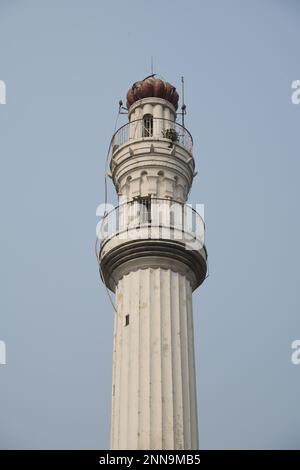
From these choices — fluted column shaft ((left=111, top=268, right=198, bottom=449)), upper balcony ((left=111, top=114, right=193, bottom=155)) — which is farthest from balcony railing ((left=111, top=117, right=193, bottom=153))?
fluted column shaft ((left=111, top=268, right=198, bottom=449))

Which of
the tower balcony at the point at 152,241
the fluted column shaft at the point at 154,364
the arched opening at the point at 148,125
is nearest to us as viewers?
the fluted column shaft at the point at 154,364

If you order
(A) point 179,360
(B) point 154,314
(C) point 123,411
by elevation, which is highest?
(B) point 154,314

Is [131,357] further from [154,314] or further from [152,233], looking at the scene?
[152,233]

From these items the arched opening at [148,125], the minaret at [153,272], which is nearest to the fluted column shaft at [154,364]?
the minaret at [153,272]

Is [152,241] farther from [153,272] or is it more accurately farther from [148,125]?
[148,125]

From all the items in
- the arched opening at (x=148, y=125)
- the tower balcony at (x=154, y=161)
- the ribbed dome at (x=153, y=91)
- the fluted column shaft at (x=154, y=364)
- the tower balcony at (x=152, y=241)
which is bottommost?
the fluted column shaft at (x=154, y=364)

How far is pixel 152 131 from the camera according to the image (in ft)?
111

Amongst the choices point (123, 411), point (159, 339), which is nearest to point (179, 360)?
point (159, 339)

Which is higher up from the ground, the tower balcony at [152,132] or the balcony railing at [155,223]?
the tower balcony at [152,132]

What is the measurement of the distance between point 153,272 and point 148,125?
331 inches

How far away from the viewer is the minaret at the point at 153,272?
2633cm

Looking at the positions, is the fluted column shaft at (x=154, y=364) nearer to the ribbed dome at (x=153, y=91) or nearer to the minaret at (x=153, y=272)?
the minaret at (x=153, y=272)

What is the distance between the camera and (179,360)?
27391 mm
